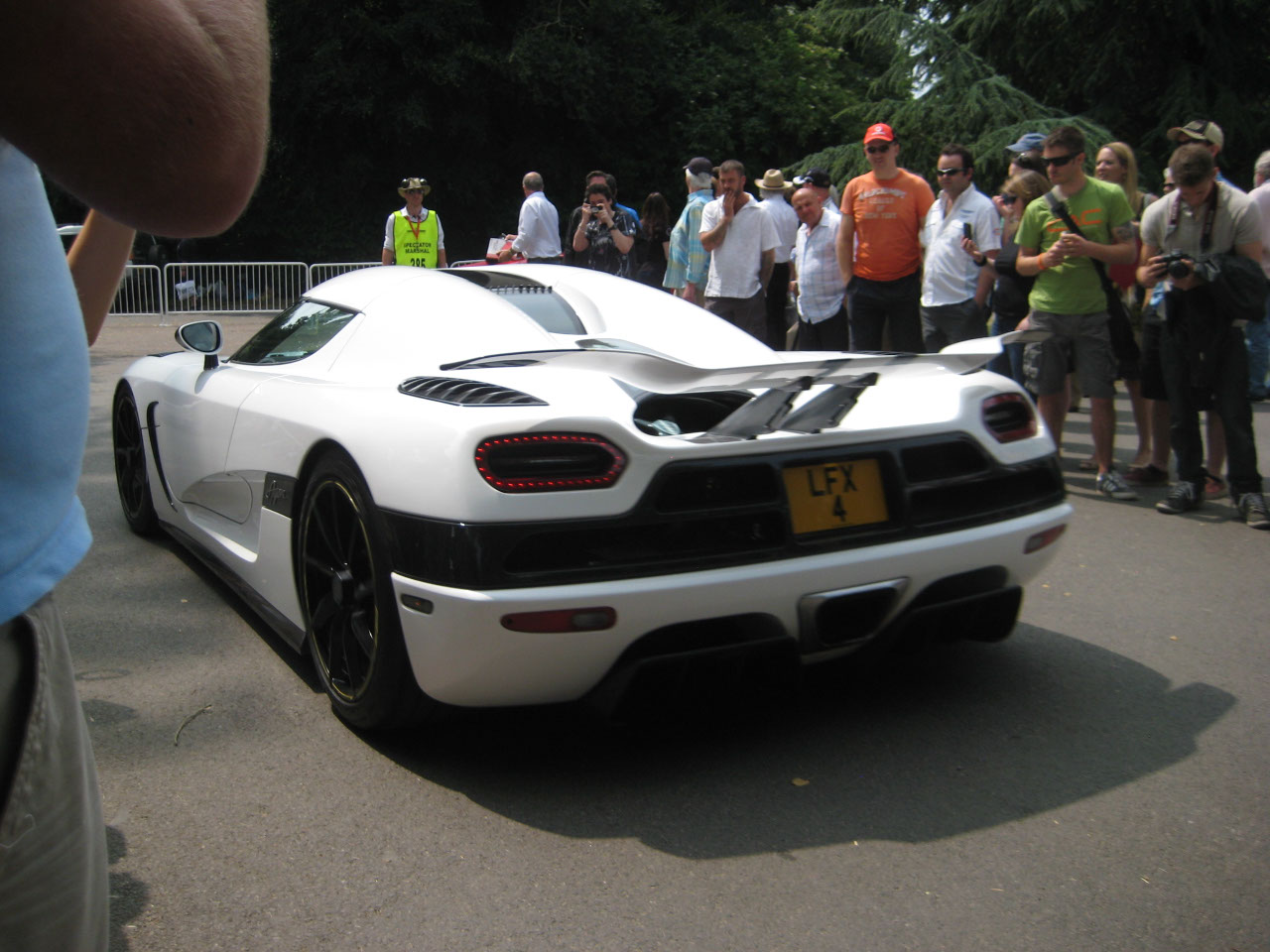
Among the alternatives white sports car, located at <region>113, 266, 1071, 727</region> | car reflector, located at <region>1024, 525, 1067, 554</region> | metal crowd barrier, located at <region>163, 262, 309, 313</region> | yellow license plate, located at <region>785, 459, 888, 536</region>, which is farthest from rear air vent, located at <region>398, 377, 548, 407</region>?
metal crowd barrier, located at <region>163, 262, 309, 313</region>

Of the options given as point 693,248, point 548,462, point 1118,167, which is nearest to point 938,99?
point 693,248

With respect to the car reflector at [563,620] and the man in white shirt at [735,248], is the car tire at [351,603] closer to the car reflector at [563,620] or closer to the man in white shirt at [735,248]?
the car reflector at [563,620]

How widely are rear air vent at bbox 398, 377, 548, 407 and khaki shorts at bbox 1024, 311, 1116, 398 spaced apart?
447 centimetres

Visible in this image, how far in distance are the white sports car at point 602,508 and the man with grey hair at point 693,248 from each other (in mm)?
5721

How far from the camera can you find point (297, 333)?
4.36m

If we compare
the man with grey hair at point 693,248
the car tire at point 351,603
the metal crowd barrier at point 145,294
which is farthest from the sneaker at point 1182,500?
the metal crowd barrier at point 145,294

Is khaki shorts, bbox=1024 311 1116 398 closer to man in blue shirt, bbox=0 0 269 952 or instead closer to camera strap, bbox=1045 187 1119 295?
camera strap, bbox=1045 187 1119 295

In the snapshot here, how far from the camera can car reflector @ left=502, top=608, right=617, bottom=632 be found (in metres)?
2.71

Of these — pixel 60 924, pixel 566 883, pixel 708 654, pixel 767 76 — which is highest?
pixel 767 76

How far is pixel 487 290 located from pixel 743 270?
4.83m

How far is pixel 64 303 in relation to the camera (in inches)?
42.1

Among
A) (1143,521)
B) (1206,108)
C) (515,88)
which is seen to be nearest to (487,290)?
(1143,521)

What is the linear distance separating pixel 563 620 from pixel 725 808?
0.61 meters

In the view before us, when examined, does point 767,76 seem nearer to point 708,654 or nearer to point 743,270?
point 743,270
